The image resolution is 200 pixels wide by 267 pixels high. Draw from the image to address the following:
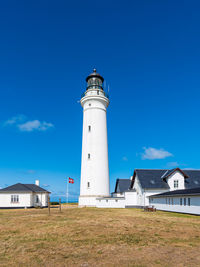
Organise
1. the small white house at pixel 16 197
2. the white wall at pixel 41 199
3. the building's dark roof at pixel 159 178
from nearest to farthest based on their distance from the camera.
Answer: the building's dark roof at pixel 159 178
the small white house at pixel 16 197
the white wall at pixel 41 199

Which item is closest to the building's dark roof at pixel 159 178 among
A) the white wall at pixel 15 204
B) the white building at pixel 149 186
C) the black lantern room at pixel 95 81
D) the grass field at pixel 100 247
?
the white building at pixel 149 186

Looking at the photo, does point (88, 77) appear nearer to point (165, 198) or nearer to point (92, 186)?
point (92, 186)

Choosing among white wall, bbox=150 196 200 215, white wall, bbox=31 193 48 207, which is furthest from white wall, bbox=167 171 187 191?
white wall, bbox=31 193 48 207

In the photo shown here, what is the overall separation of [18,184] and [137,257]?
36.6 m

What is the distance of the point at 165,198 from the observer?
2991 centimetres

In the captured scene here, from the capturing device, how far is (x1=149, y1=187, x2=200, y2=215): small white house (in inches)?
912

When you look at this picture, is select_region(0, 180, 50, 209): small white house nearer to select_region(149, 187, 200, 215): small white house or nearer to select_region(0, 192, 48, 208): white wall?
select_region(0, 192, 48, 208): white wall

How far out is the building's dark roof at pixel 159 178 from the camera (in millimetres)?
35656

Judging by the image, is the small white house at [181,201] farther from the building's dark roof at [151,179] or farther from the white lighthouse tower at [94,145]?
the white lighthouse tower at [94,145]

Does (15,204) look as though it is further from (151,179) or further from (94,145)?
(151,179)

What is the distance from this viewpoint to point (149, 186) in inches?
1388

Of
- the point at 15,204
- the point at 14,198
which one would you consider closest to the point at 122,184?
the point at 15,204

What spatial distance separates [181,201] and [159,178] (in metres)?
11.7

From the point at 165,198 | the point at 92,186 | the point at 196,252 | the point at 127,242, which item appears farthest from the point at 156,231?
the point at 92,186
